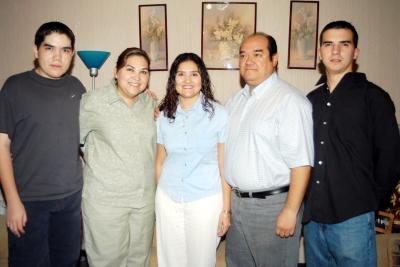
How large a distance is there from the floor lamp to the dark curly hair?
59.7 inches

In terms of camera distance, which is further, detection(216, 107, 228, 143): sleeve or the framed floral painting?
the framed floral painting

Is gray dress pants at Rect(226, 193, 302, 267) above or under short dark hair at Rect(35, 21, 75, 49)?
under

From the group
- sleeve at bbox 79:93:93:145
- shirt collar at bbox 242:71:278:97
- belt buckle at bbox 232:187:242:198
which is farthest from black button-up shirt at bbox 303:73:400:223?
sleeve at bbox 79:93:93:145

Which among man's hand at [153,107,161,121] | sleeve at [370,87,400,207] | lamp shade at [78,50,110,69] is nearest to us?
sleeve at [370,87,400,207]

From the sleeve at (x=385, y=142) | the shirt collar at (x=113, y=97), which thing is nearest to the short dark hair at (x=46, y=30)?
the shirt collar at (x=113, y=97)

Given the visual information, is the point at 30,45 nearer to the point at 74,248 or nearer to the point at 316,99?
the point at 74,248

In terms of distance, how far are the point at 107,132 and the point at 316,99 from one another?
1347 millimetres

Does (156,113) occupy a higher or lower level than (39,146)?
higher

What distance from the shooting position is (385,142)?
1591 mm

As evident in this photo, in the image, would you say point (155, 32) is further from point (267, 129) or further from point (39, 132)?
point (267, 129)

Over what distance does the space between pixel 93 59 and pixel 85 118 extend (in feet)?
4.98

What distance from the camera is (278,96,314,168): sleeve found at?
165cm

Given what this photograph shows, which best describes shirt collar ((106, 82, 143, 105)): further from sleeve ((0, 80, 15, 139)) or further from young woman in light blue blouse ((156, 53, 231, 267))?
sleeve ((0, 80, 15, 139))

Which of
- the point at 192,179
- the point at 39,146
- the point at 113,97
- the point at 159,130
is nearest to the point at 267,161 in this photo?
the point at 192,179
